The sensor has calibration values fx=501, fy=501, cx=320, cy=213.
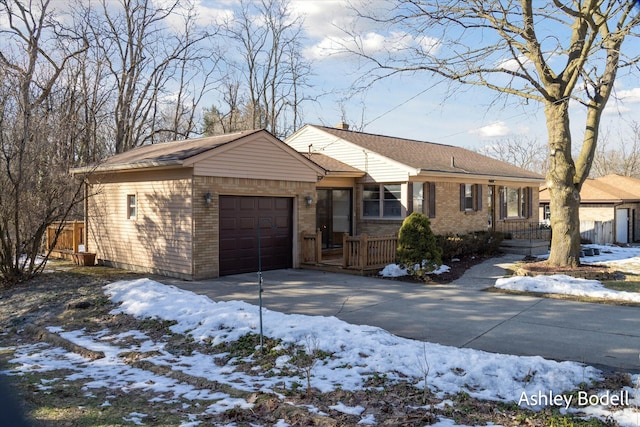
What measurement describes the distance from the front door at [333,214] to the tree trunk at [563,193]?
7651mm

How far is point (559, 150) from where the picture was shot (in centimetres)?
1440

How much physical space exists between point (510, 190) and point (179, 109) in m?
23.2

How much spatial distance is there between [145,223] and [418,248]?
308 inches

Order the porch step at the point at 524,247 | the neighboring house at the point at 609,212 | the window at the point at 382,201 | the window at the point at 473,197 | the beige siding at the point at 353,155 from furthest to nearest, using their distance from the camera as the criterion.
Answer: the neighboring house at the point at 609,212 → the window at the point at 473,197 → the porch step at the point at 524,247 → the window at the point at 382,201 → the beige siding at the point at 353,155

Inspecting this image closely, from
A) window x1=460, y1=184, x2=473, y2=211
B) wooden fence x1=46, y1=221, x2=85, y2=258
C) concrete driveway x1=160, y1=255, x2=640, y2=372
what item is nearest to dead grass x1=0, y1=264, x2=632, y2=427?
concrete driveway x1=160, y1=255, x2=640, y2=372

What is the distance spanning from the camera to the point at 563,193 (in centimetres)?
1436

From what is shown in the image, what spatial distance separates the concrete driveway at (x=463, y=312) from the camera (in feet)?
23.0

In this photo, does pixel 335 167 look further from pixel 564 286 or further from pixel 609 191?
pixel 609 191

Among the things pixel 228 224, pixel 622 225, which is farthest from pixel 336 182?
pixel 622 225

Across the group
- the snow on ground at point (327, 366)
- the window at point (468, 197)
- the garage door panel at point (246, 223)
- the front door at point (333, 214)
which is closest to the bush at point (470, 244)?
the window at point (468, 197)

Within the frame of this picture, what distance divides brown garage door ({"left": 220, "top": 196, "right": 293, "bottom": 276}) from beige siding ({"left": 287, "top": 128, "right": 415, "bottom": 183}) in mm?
4599

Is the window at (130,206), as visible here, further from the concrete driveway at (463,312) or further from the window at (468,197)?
the window at (468,197)

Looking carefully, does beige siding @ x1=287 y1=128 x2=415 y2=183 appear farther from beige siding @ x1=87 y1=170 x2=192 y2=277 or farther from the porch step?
beige siding @ x1=87 y1=170 x2=192 y2=277

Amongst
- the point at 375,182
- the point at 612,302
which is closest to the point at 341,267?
the point at 375,182
